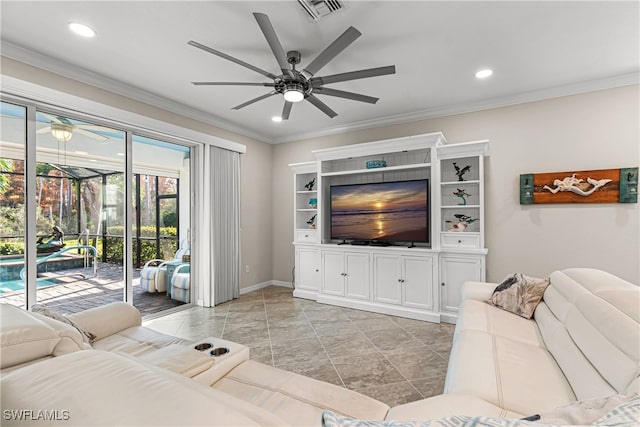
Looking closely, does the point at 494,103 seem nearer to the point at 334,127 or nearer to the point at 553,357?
the point at 334,127

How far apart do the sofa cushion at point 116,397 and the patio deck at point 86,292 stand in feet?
9.85

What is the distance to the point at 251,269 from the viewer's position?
5.11 meters

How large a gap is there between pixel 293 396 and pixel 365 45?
260cm

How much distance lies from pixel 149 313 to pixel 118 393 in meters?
3.76

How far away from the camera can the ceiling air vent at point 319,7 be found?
1.96 metres

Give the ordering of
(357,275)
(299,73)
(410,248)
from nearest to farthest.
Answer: (299,73), (410,248), (357,275)

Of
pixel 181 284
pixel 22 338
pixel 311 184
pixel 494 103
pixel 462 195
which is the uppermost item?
pixel 494 103

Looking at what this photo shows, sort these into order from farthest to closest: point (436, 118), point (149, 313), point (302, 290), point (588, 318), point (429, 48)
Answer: point (302, 290)
point (436, 118)
point (149, 313)
point (429, 48)
point (588, 318)

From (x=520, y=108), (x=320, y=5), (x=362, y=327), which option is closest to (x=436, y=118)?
(x=520, y=108)

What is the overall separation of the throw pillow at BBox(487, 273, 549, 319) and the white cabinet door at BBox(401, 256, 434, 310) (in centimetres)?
107

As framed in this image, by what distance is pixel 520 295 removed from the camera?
2467 millimetres

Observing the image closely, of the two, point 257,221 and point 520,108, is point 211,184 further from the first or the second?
point 520,108

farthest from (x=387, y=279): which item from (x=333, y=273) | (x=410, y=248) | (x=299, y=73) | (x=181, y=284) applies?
(x=181, y=284)

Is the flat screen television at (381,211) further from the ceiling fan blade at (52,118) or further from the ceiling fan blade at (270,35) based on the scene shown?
the ceiling fan blade at (52,118)
